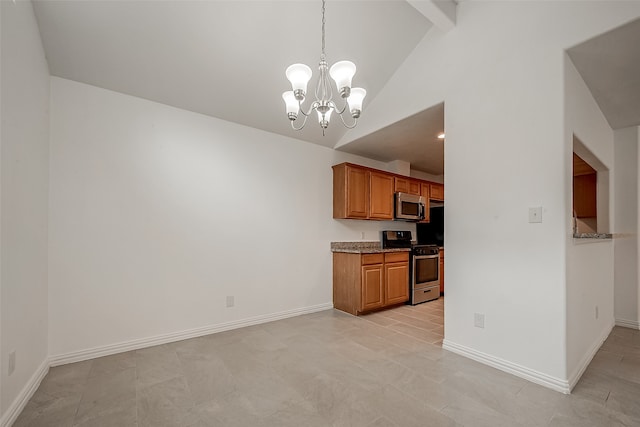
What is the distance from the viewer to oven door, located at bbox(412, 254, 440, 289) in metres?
4.43

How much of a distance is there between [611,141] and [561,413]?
3.51 meters

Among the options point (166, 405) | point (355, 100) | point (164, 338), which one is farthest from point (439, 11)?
point (164, 338)

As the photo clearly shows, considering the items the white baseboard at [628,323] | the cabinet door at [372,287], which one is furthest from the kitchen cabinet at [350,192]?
the white baseboard at [628,323]

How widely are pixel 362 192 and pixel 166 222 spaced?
263cm

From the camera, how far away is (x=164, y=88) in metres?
2.81

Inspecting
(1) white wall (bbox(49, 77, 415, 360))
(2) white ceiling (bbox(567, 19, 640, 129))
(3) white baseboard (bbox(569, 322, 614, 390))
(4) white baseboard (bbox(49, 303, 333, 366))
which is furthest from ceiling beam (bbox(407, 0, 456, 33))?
(4) white baseboard (bbox(49, 303, 333, 366))

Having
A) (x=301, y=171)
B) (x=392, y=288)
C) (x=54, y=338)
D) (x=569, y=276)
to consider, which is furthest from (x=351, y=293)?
(x=54, y=338)

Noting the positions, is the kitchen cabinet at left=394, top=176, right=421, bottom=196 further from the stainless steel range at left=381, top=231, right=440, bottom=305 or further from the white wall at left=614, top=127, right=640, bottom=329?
the white wall at left=614, top=127, right=640, bottom=329

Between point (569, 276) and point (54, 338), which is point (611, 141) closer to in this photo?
point (569, 276)

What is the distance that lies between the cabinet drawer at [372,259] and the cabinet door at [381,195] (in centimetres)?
67

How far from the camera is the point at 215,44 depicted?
2.57m

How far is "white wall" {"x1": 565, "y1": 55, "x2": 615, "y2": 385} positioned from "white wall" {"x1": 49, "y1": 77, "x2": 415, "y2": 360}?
109 inches

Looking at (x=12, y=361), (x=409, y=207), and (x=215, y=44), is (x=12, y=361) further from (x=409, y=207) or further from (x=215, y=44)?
(x=409, y=207)

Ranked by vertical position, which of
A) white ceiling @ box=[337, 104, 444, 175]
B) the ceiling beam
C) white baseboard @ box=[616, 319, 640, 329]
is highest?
the ceiling beam
